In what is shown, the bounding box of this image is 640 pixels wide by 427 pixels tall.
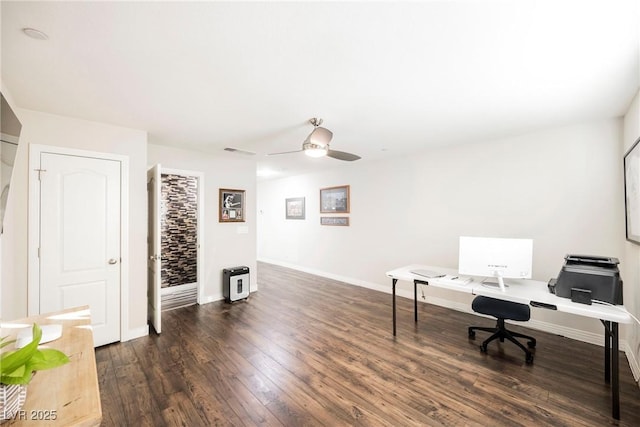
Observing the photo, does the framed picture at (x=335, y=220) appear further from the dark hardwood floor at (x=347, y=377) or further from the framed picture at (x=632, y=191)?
the framed picture at (x=632, y=191)

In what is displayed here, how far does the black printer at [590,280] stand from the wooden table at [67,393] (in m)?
3.23

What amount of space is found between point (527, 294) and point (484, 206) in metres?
1.61

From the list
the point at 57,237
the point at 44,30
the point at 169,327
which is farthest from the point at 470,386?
the point at 57,237

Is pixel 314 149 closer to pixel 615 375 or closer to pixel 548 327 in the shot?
pixel 615 375

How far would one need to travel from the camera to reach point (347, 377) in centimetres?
233

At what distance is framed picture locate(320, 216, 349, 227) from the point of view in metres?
5.61

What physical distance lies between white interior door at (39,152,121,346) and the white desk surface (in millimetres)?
3358

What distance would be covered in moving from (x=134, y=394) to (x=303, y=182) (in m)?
5.14

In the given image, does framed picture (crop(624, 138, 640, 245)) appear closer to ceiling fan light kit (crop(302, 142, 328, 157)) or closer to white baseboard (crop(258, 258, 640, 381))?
white baseboard (crop(258, 258, 640, 381))

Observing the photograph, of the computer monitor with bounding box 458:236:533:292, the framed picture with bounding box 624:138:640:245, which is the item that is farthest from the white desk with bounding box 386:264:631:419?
the framed picture with bounding box 624:138:640:245

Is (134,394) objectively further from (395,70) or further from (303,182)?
(303,182)

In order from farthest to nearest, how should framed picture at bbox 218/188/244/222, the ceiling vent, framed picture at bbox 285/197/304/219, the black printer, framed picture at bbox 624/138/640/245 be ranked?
framed picture at bbox 285/197/304/219 < framed picture at bbox 218/188/244/222 < the ceiling vent < framed picture at bbox 624/138/640/245 < the black printer

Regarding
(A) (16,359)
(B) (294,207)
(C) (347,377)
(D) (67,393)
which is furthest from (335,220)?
(A) (16,359)

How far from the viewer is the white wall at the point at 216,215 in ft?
13.7
